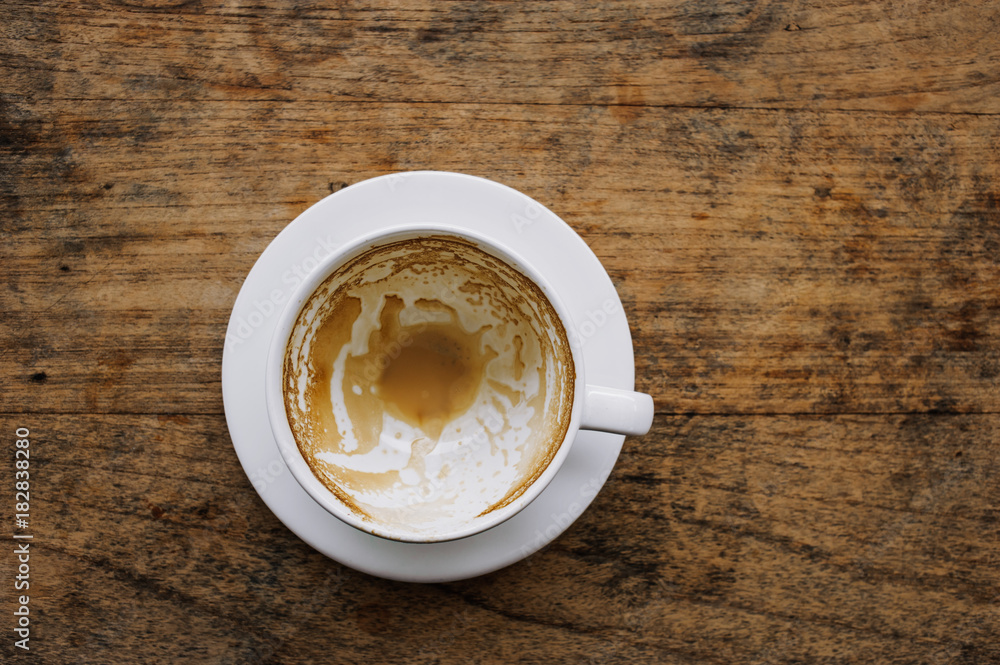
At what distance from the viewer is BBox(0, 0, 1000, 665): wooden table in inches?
41.1

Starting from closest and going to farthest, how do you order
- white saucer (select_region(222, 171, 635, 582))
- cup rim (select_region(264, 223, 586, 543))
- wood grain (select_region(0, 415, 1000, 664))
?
cup rim (select_region(264, 223, 586, 543)) → white saucer (select_region(222, 171, 635, 582)) → wood grain (select_region(0, 415, 1000, 664))

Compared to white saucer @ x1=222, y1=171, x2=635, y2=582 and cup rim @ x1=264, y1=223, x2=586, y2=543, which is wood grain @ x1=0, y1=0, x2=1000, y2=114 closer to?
white saucer @ x1=222, y1=171, x2=635, y2=582

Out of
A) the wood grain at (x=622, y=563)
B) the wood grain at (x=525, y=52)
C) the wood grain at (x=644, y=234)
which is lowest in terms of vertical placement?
the wood grain at (x=622, y=563)

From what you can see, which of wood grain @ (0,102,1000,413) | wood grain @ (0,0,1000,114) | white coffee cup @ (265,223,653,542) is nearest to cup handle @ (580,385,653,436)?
white coffee cup @ (265,223,653,542)

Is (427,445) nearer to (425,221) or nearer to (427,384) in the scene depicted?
(427,384)

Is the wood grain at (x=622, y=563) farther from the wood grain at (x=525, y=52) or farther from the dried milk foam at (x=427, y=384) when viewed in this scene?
the wood grain at (x=525, y=52)

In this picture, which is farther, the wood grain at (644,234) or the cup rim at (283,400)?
the wood grain at (644,234)

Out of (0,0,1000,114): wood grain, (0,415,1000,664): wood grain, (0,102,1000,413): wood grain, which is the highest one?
(0,0,1000,114): wood grain

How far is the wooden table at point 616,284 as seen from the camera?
104cm

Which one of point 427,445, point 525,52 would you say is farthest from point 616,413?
point 525,52

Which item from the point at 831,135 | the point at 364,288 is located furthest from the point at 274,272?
the point at 831,135

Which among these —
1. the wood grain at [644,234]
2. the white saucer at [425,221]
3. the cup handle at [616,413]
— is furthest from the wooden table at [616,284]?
the cup handle at [616,413]

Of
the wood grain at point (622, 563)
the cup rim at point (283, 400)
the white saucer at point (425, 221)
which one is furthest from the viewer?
the wood grain at point (622, 563)

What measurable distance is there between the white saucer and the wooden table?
0.21 metres
